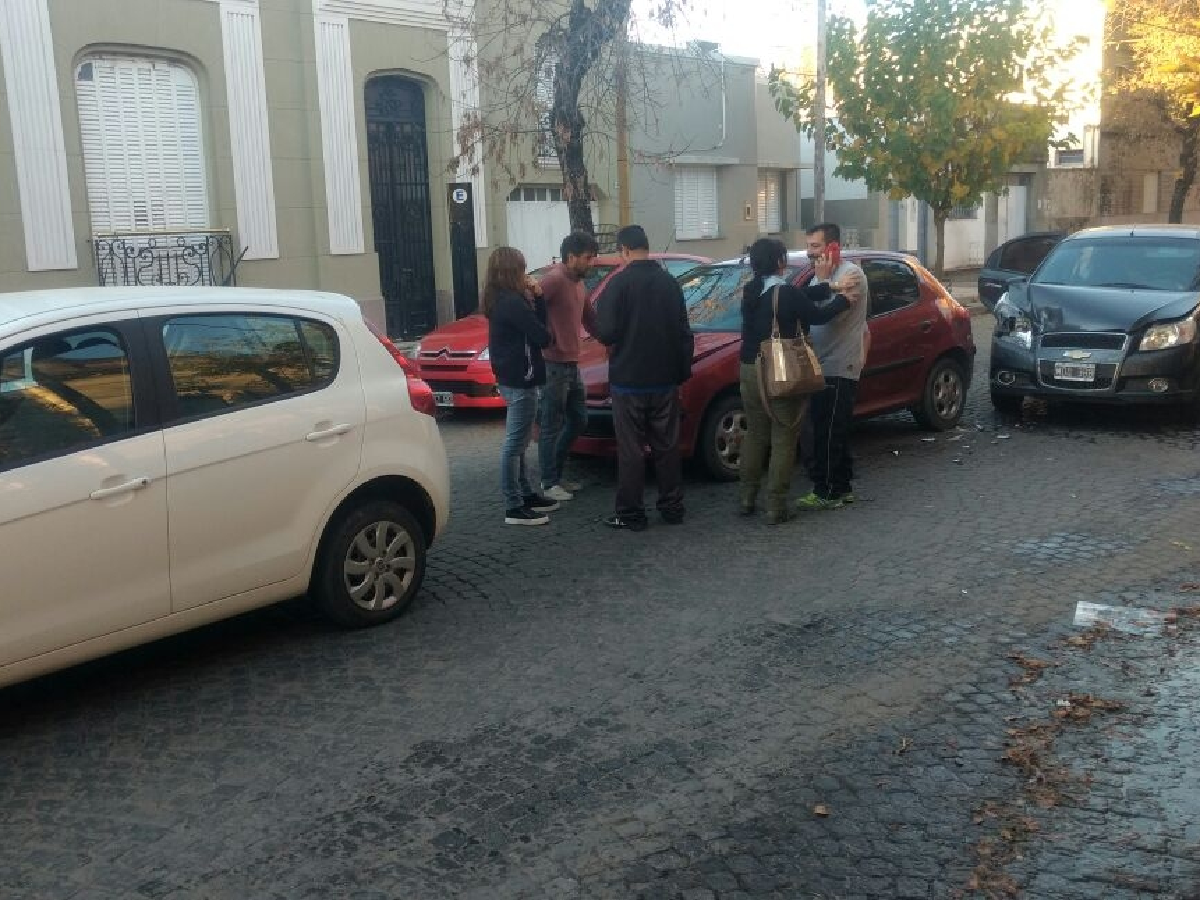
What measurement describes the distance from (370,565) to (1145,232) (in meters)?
8.67

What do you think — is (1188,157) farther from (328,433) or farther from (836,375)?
(328,433)

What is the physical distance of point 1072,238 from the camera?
470 inches

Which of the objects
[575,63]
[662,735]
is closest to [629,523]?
[662,735]

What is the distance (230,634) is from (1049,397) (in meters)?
7.34

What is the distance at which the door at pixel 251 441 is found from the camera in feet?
17.0

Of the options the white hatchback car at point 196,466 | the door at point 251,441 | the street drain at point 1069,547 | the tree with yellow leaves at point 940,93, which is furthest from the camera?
the tree with yellow leaves at point 940,93

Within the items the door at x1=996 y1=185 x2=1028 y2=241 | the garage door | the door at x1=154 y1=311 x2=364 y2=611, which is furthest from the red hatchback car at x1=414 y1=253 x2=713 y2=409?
the door at x1=996 y1=185 x2=1028 y2=241

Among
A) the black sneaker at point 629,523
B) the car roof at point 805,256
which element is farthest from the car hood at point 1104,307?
the black sneaker at point 629,523

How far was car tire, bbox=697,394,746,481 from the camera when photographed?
8.89 meters

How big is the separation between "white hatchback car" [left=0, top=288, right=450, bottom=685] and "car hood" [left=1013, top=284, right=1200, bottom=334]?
648 centimetres

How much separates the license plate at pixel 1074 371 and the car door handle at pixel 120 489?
7.91 meters

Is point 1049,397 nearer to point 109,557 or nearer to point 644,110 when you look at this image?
point 109,557

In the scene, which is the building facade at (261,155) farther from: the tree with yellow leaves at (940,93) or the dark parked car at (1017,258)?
the dark parked car at (1017,258)

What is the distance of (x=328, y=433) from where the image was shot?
571 cm
